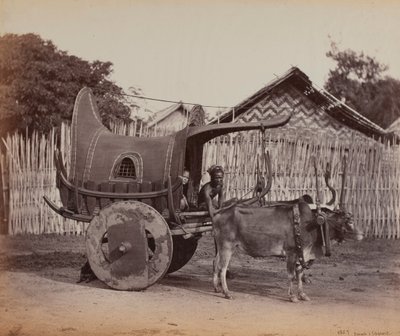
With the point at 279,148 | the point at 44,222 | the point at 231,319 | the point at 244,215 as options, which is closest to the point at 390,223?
the point at 279,148

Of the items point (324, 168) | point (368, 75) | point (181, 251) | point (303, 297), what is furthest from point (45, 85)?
point (303, 297)

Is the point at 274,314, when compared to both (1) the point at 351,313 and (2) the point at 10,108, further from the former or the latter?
(2) the point at 10,108

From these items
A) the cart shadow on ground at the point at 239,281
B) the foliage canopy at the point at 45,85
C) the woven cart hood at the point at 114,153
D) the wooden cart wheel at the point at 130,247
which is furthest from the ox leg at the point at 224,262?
the foliage canopy at the point at 45,85

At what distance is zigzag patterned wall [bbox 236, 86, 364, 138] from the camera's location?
1345 cm

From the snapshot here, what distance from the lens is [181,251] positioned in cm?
891

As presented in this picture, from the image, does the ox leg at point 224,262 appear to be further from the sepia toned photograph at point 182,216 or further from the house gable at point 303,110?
the house gable at point 303,110

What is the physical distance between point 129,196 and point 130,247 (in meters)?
0.74

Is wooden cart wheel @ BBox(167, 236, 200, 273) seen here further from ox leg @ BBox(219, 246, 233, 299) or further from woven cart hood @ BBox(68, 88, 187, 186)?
woven cart hood @ BBox(68, 88, 187, 186)

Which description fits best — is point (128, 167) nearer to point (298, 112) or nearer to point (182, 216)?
point (182, 216)

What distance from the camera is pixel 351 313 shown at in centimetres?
680

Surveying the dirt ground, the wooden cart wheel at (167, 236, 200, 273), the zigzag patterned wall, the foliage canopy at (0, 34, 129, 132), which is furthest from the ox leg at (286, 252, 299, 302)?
the zigzag patterned wall

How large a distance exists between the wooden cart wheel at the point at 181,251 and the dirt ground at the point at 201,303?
0.71 ft

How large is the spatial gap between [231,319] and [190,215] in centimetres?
191

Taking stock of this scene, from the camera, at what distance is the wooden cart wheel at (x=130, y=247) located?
7520 millimetres
